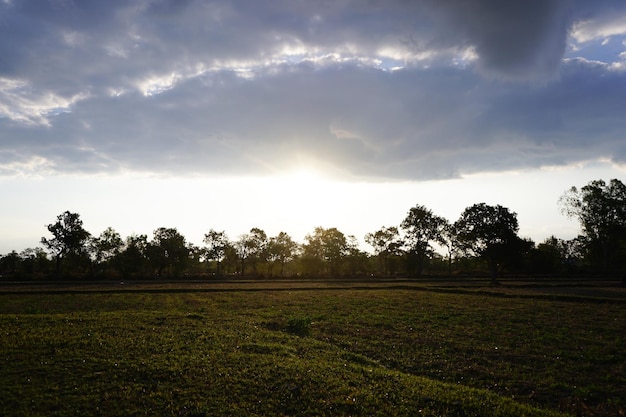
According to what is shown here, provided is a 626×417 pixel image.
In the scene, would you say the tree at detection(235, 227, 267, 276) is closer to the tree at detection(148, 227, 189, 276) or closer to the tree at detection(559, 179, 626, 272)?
the tree at detection(148, 227, 189, 276)

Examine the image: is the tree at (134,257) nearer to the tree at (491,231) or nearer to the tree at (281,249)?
the tree at (281,249)

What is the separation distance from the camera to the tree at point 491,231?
90.2 metres

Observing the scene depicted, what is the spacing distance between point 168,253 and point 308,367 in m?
125

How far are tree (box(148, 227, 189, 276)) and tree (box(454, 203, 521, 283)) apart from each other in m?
87.4

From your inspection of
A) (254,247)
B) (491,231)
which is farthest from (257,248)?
(491,231)

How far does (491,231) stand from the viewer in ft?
296

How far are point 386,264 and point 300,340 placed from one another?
405ft

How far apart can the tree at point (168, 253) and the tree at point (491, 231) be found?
87.4 metres

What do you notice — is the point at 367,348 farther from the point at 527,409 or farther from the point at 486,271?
the point at 486,271

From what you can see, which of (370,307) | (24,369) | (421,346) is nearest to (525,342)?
(421,346)

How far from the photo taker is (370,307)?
3553cm

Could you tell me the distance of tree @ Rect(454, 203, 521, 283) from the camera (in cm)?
9019

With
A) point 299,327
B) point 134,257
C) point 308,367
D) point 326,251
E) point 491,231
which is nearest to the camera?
point 308,367

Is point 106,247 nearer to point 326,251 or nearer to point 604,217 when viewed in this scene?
point 326,251
